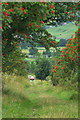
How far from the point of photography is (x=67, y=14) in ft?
35.3

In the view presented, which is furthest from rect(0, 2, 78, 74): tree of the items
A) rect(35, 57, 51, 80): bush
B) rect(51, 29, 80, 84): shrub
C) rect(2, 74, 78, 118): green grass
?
rect(35, 57, 51, 80): bush

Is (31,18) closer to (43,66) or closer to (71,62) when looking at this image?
(71,62)

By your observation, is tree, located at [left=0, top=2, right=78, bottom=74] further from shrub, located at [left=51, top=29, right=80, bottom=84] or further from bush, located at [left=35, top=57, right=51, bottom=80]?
bush, located at [left=35, top=57, right=51, bottom=80]

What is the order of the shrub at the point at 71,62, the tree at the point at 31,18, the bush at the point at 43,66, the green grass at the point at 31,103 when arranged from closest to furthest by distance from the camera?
the tree at the point at 31,18 < the green grass at the point at 31,103 < the shrub at the point at 71,62 < the bush at the point at 43,66

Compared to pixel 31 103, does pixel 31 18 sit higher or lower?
higher

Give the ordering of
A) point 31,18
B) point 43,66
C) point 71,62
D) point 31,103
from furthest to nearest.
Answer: point 43,66 < point 71,62 < point 31,103 < point 31,18

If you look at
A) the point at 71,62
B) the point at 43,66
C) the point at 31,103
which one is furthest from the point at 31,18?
the point at 43,66

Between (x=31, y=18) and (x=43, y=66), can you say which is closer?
(x=31, y=18)

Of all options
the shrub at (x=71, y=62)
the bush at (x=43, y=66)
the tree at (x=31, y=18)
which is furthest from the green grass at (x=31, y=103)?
the bush at (x=43, y=66)

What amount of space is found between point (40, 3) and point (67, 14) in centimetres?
336

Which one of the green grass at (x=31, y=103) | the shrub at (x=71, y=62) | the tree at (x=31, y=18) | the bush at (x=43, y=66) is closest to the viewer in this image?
the tree at (x=31, y=18)

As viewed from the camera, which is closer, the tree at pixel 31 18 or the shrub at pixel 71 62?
the tree at pixel 31 18

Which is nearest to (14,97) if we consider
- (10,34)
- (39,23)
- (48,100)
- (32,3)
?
(48,100)

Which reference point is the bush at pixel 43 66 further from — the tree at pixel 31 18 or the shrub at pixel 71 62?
the tree at pixel 31 18
